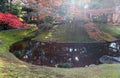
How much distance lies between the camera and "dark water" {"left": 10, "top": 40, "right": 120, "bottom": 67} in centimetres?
2412

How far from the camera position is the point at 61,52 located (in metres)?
28.0

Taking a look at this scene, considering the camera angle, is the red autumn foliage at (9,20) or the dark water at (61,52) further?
the red autumn foliage at (9,20)

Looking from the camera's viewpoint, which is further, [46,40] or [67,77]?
[46,40]

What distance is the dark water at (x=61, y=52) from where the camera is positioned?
24119 millimetres

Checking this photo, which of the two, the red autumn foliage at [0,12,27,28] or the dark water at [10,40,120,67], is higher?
the red autumn foliage at [0,12,27,28]

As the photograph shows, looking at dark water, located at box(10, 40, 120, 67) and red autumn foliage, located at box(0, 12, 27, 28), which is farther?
red autumn foliage, located at box(0, 12, 27, 28)

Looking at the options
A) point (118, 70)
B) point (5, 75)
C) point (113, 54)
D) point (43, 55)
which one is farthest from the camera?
point (113, 54)

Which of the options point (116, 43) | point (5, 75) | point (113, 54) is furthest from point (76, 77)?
point (116, 43)

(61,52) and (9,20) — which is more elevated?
(9,20)

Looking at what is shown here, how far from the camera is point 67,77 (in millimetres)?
14141

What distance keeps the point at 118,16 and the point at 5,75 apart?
3547cm

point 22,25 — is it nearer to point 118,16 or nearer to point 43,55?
point 43,55

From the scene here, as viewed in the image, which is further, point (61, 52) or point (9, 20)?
point (9, 20)

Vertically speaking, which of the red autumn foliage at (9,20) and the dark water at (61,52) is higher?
the red autumn foliage at (9,20)
